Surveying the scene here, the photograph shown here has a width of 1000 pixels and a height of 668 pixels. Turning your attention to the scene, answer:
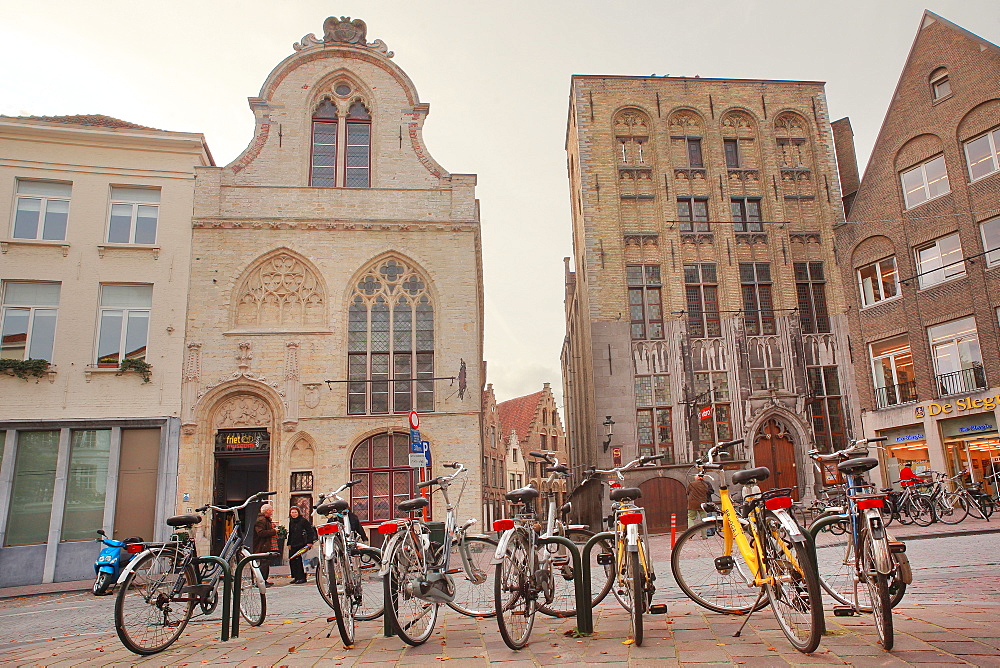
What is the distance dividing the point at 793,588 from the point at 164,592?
4560 mm

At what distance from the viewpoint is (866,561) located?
4.52 metres

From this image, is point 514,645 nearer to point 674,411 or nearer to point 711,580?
point 711,580

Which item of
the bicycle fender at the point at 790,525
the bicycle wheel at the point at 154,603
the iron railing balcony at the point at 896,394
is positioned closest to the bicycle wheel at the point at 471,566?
the bicycle fender at the point at 790,525

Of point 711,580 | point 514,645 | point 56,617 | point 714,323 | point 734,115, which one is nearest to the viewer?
point 514,645

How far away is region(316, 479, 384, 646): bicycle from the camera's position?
17.0 ft

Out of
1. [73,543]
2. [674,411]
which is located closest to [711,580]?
[73,543]

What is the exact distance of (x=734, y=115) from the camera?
26.6 metres

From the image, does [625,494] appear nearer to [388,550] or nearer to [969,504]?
[388,550]

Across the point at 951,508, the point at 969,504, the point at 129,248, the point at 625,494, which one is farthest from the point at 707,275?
the point at 625,494

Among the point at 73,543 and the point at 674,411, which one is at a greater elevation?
the point at 674,411

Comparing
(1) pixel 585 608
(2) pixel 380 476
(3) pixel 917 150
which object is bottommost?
(1) pixel 585 608

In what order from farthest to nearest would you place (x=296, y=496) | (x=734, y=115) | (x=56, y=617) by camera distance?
(x=734, y=115), (x=296, y=496), (x=56, y=617)

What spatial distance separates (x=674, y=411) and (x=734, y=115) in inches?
447

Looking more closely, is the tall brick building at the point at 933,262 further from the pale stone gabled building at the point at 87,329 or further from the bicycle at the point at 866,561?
the pale stone gabled building at the point at 87,329
